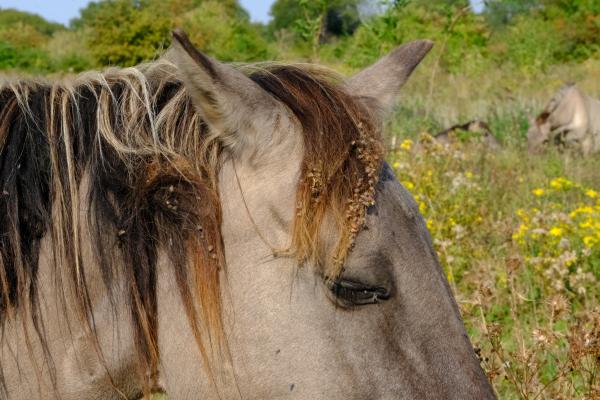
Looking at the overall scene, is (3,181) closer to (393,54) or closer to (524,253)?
(393,54)

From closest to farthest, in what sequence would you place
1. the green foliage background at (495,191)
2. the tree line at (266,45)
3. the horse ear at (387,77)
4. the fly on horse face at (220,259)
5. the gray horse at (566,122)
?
the fly on horse face at (220,259) → the horse ear at (387,77) → the green foliage background at (495,191) → the gray horse at (566,122) → the tree line at (266,45)

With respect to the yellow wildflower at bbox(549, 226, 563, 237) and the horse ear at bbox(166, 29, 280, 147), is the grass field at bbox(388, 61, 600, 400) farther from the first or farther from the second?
the horse ear at bbox(166, 29, 280, 147)

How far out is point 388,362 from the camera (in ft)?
6.60

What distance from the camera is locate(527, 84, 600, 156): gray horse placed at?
38.0 feet

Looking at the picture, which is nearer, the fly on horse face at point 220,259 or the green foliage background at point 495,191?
the fly on horse face at point 220,259

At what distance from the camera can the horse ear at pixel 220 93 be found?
186cm

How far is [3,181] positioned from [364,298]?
3.59 feet

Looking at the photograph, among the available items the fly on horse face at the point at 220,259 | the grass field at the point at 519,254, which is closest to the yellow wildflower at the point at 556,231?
the grass field at the point at 519,254

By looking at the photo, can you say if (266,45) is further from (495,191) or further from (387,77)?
(387,77)

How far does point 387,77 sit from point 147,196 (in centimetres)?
96

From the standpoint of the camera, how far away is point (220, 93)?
194cm

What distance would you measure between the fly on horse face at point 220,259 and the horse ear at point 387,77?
0.94 feet

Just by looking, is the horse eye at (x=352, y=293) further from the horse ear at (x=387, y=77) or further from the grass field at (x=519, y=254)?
the grass field at (x=519, y=254)

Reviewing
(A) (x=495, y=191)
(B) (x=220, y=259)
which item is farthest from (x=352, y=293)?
(A) (x=495, y=191)
